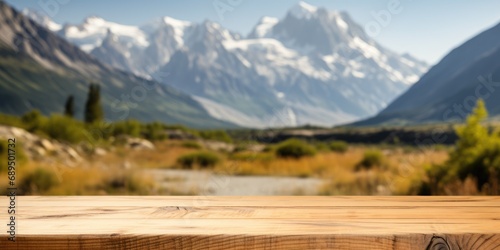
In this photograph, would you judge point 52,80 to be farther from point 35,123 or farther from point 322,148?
point 35,123

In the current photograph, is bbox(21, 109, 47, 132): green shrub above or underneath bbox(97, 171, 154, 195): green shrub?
above

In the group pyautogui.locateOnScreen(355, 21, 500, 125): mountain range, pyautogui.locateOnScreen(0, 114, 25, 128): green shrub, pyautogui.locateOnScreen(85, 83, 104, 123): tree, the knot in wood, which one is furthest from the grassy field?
pyautogui.locateOnScreen(355, 21, 500, 125): mountain range

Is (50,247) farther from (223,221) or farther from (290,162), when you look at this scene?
(290,162)

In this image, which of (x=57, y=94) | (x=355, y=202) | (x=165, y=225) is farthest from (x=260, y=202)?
(x=57, y=94)

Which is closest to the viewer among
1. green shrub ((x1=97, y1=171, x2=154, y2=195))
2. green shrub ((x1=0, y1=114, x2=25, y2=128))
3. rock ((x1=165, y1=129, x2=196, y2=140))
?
green shrub ((x1=97, y1=171, x2=154, y2=195))

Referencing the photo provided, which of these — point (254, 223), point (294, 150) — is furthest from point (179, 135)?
point (254, 223)

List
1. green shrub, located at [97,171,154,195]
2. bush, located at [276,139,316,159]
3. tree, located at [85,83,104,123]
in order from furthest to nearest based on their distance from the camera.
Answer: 1. tree, located at [85,83,104,123]
2. bush, located at [276,139,316,159]
3. green shrub, located at [97,171,154,195]

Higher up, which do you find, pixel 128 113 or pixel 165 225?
pixel 128 113

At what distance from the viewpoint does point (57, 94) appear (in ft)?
495

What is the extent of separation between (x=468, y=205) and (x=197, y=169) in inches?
565

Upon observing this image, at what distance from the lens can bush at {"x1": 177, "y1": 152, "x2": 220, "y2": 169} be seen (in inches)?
617

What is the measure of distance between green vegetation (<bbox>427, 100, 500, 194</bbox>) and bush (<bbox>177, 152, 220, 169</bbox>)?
28.6 ft

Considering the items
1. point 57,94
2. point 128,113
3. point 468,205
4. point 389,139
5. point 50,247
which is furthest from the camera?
point 128,113

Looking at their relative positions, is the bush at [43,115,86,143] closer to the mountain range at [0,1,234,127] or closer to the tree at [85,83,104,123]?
the tree at [85,83,104,123]
